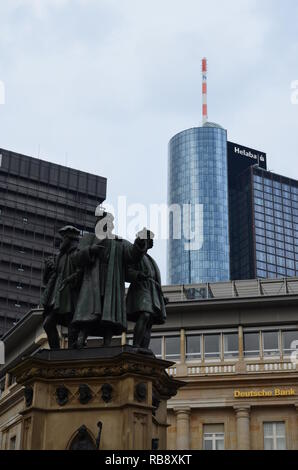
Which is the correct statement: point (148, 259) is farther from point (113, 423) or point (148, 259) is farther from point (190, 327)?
point (190, 327)

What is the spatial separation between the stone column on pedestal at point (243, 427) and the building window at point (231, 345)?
3528mm

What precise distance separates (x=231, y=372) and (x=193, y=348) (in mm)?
3041

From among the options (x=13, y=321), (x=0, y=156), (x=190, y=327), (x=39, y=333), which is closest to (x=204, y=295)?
(x=190, y=327)

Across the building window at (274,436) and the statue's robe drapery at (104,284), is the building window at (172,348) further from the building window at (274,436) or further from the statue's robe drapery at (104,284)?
the statue's robe drapery at (104,284)

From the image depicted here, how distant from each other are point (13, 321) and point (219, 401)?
3715 inches

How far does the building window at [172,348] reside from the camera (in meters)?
57.8

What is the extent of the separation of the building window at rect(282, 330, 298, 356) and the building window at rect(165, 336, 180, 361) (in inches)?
279

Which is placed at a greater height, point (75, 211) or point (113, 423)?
point (75, 211)

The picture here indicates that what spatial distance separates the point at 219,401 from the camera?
186 ft

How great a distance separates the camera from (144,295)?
730 inches

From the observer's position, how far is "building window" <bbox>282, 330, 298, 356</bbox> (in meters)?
56.1

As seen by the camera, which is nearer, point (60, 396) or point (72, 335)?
point (60, 396)
